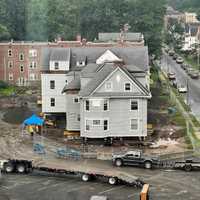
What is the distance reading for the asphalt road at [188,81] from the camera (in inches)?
3353

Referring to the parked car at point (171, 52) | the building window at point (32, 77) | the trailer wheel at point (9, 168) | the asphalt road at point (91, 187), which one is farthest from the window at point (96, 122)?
the parked car at point (171, 52)

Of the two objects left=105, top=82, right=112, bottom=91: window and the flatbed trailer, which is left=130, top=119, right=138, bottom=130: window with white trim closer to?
left=105, top=82, right=112, bottom=91: window

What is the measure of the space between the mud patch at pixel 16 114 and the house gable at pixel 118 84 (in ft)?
51.7

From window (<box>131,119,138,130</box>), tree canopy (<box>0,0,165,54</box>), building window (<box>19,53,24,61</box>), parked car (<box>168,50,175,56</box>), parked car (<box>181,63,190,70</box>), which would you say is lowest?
window (<box>131,119,138,130</box>)

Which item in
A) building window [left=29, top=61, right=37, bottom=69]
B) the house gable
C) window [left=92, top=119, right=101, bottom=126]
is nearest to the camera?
window [left=92, top=119, right=101, bottom=126]

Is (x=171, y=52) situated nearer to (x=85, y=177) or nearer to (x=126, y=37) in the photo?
(x=126, y=37)

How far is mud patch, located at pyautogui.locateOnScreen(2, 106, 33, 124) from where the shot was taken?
250 feet

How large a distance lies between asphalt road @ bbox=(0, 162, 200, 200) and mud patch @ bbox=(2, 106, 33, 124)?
2446 cm

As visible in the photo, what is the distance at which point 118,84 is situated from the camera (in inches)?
2509

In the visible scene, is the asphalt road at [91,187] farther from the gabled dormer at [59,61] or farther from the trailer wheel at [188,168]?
the gabled dormer at [59,61]

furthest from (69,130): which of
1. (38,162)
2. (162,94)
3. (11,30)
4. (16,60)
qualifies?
(11,30)

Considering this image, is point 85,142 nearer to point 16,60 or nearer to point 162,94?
point 162,94

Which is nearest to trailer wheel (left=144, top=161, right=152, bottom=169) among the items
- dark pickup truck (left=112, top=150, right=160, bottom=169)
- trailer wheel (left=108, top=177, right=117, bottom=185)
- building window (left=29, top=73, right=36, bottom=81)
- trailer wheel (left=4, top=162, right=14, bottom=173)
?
dark pickup truck (left=112, top=150, right=160, bottom=169)

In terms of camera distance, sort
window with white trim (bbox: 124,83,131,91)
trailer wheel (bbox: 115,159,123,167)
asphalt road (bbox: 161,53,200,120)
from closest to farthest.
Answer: trailer wheel (bbox: 115,159,123,167), window with white trim (bbox: 124,83,131,91), asphalt road (bbox: 161,53,200,120)
